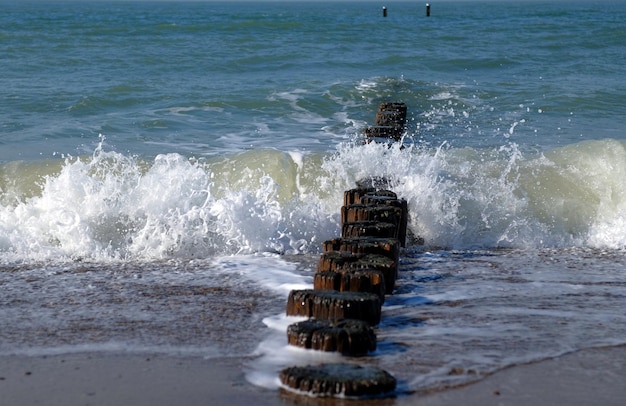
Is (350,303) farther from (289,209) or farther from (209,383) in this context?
(289,209)

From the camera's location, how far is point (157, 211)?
7.98 meters

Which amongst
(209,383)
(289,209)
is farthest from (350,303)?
(289,209)

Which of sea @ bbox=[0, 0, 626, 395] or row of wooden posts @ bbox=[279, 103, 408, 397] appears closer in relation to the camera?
row of wooden posts @ bbox=[279, 103, 408, 397]

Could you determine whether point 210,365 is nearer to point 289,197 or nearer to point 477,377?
point 477,377

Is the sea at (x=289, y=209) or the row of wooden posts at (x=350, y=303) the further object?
the sea at (x=289, y=209)

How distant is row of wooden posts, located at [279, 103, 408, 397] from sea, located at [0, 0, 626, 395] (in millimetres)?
106

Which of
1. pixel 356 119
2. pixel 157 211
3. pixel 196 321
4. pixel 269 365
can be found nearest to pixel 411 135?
pixel 356 119

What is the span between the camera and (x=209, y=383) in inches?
170

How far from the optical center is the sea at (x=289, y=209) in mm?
5102

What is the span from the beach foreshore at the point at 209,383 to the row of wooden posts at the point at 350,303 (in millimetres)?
78

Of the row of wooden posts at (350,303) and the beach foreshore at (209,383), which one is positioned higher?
the row of wooden posts at (350,303)

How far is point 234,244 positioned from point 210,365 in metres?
2.94

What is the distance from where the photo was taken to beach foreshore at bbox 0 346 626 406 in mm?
4098

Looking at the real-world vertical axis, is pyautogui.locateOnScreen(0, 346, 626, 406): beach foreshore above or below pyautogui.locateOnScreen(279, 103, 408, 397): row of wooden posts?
below
